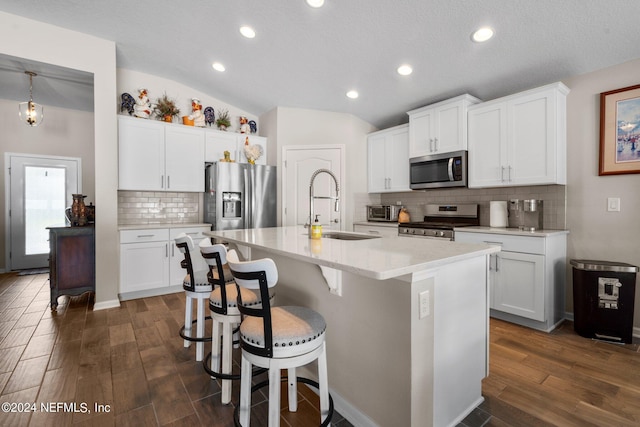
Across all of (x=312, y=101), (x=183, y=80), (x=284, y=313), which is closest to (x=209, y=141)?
(x=183, y=80)

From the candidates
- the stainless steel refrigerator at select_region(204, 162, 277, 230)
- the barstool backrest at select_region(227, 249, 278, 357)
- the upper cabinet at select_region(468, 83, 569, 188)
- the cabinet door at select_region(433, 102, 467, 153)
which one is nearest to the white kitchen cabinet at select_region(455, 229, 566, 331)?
the upper cabinet at select_region(468, 83, 569, 188)

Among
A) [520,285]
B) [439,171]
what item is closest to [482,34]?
[439,171]

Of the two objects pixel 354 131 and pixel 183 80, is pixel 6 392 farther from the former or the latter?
pixel 354 131

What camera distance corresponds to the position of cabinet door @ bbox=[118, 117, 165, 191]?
384 centimetres

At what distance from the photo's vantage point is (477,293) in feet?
5.43

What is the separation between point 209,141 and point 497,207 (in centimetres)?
397

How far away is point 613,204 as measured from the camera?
279cm

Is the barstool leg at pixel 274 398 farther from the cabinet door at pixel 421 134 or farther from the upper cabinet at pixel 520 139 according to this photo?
the cabinet door at pixel 421 134

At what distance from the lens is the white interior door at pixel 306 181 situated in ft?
15.1

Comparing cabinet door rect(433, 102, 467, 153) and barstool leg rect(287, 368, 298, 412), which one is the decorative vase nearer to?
barstool leg rect(287, 368, 298, 412)

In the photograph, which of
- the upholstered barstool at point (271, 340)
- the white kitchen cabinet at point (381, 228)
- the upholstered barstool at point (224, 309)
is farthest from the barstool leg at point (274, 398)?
the white kitchen cabinet at point (381, 228)

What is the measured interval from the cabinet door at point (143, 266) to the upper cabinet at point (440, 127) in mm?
3599

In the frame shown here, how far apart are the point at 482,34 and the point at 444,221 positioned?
223 centimetres

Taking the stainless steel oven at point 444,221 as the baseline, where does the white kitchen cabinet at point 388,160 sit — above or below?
above
